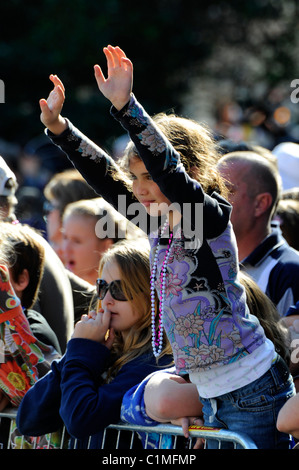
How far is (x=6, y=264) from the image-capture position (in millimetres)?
3514

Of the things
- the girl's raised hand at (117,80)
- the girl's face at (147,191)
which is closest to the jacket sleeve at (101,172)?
the girl's face at (147,191)

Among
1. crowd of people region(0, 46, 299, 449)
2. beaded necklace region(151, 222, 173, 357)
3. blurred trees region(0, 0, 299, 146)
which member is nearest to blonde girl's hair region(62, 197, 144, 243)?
crowd of people region(0, 46, 299, 449)

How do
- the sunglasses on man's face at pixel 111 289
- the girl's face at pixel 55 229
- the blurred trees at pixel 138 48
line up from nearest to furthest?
the sunglasses on man's face at pixel 111 289
the girl's face at pixel 55 229
the blurred trees at pixel 138 48

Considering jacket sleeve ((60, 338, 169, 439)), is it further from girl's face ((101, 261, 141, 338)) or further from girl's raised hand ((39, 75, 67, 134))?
girl's raised hand ((39, 75, 67, 134))

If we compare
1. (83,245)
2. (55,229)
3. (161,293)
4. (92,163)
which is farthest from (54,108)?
(55,229)

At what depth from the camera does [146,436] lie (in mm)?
2920

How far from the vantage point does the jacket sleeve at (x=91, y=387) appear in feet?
9.34

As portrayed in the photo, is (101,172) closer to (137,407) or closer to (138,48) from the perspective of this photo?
(137,407)

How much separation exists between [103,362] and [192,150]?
0.86m

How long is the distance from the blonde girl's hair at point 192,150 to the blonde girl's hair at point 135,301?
0.52 meters

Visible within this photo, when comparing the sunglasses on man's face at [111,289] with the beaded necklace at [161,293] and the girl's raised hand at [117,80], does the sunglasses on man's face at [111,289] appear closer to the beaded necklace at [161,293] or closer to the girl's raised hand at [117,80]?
the beaded necklace at [161,293]

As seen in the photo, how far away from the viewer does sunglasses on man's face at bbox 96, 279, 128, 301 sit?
3.12 m
